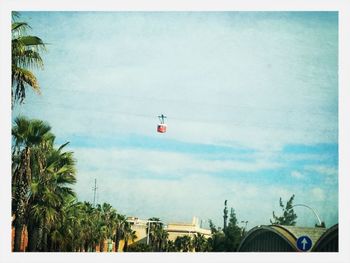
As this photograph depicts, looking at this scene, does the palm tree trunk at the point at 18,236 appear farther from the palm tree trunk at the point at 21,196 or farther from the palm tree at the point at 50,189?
the palm tree at the point at 50,189

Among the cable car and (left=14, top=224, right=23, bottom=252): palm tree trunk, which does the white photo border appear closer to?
(left=14, top=224, right=23, bottom=252): palm tree trunk

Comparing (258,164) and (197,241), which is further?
(197,241)

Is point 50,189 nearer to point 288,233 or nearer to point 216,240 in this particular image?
point 216,240
